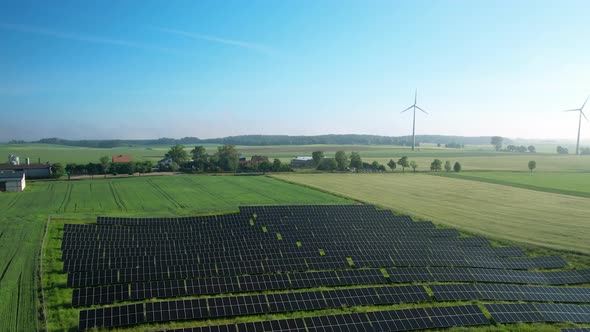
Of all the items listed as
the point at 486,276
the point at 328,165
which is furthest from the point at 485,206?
the point at 328,165

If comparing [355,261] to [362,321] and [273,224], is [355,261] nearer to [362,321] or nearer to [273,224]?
[362,321]

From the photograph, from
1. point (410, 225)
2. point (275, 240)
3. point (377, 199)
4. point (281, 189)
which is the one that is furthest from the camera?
point (281, 189)

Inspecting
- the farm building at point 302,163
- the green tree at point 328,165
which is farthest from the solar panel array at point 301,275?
the farm building at point 302,163

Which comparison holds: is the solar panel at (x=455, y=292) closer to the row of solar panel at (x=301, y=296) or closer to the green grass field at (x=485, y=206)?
the row of solar panel at (x=301, y=296)

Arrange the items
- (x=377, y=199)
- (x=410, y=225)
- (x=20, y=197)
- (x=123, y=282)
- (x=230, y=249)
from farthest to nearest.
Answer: (x=377, y=199), (x=20, y=197), (x=410, y=225), (x=230, y=249), (x=123, y=282)

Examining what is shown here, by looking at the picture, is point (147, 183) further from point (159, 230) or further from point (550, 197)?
point (550, 197)

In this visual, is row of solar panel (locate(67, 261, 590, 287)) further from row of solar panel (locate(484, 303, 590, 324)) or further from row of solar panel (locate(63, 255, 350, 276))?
row of solar panel (locate(484, 303, 590, 324))

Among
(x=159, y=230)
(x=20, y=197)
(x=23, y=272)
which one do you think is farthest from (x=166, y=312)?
(x=20, y=197)
